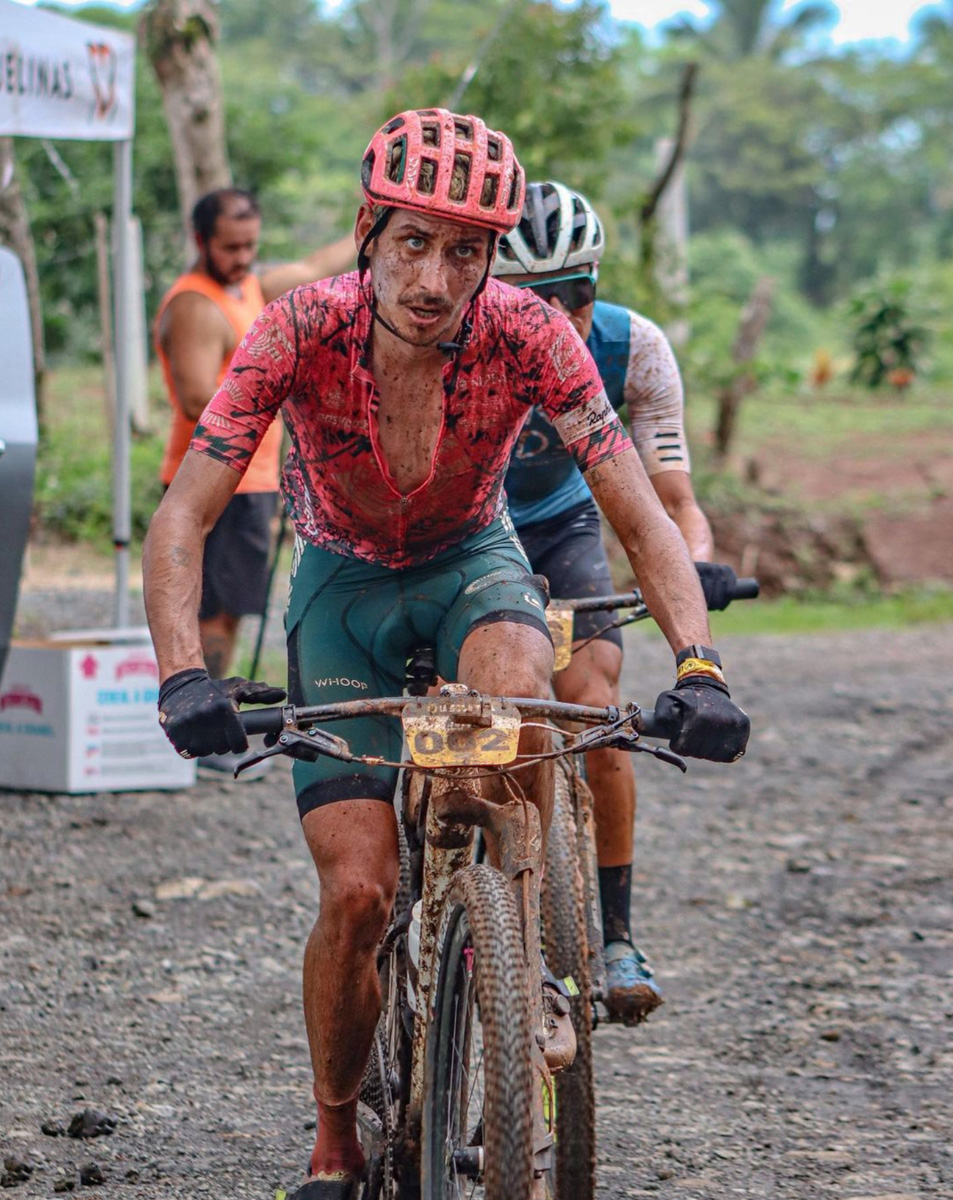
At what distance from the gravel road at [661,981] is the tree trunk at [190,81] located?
482 cm

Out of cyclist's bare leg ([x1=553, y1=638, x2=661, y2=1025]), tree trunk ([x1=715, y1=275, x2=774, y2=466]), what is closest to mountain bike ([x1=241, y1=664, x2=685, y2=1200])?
cyclist's bare leg ([x1=553, y1=638, x2=661, y2=1025])

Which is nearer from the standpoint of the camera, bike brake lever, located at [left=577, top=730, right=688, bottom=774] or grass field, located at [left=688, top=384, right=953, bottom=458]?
bike brake lever, located at [left=577, top=730, right=688, bottom=774]

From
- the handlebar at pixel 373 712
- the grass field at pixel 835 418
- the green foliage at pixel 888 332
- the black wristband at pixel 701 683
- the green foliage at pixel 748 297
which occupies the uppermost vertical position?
the green foliage at pixel 748 297

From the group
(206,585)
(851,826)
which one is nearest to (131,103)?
(206,585)

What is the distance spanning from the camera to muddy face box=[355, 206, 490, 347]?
3107mm

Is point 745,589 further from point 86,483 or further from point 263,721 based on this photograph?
point 86,483

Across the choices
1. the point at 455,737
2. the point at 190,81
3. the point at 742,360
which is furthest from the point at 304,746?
the point at 742,360

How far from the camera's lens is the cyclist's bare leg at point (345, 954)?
3148 millimetres

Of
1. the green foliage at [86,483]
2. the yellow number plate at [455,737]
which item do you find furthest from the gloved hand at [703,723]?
the green foliage at [86,483]

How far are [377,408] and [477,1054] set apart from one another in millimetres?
1289

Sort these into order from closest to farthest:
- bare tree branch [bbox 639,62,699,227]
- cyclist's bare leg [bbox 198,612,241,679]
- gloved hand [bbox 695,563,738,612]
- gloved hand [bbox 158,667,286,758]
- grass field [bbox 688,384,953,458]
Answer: gloved hand [bbox 158,667,286,758] < gloved hand [bbox 695,563,738,612] < cyclist's bare leg [bbox 198,612,241,679] < bare tree branch [bbox 639,62,699,227] < grass field [bbox 688,384,953,458]

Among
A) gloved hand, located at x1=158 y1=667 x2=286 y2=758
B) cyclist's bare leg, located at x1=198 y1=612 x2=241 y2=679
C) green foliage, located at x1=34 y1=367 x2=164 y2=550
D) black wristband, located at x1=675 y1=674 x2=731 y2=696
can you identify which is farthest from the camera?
green foliage, located at x1=34 y1=367 x2=164 y2=550

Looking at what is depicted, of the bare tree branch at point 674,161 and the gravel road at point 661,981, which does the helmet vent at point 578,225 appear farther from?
the bare tree branch at point 674,161

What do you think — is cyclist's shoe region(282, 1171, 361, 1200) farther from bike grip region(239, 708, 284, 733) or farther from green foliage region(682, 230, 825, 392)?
green foliage region(682, 230, 825, 392)
